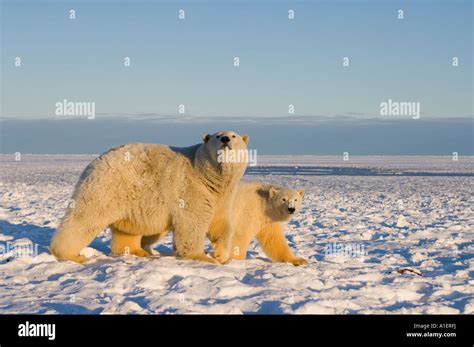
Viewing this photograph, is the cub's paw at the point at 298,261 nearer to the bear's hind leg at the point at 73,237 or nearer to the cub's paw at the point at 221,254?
the cub's paw at the point at 221,254

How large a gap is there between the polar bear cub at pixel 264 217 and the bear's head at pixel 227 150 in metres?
1.07

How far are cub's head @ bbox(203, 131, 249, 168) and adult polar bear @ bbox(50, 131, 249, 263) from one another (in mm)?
10

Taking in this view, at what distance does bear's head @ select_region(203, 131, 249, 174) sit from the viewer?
729cm

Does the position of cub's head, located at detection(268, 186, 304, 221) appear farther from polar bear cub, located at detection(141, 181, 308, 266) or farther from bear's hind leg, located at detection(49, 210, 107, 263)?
bear's hind leg, located at detection(49, 210, 107, 263)

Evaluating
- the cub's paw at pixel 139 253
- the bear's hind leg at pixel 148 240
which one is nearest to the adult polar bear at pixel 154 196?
the cub's paw at pixel 139 253

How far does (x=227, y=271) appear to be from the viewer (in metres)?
6.74

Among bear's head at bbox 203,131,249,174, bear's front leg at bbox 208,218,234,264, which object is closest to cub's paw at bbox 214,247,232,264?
bear's front leg at bbox 208,218,234,264

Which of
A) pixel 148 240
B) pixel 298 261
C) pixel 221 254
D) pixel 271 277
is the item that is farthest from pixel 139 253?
pixel 271 277

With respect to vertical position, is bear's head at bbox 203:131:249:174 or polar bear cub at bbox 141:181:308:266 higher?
bear's head at bbox 203:131:249:174

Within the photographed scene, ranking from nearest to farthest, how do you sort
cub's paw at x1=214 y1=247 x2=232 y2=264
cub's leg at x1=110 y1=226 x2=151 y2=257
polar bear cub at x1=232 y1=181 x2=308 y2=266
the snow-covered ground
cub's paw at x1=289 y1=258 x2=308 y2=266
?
Result: the snow-covered ground → cub's paw at x1=214 y1=247 x2=232 y2=264 → cub's paw at x1=289 y1=258 x2=308 y2=266 → cub's leg at x1=110 y1=226 x2=151 y2=257 → polar bear cub at x1=232 y1=181 x2=308 y2=266

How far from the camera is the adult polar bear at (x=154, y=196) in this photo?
736 centimetres

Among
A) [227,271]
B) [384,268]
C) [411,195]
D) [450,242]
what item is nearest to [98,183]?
[227,271]

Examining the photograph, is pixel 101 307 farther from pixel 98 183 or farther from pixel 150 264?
pixel 98 183

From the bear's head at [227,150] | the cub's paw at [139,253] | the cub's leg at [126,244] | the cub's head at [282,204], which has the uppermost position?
the bear's head at [227,150]
